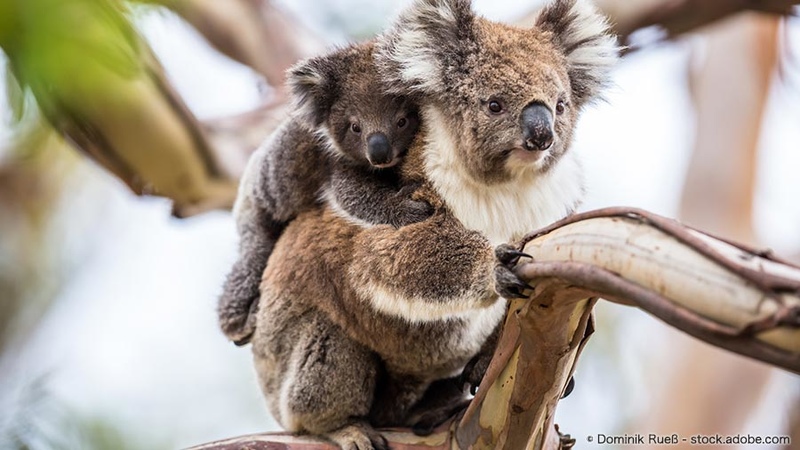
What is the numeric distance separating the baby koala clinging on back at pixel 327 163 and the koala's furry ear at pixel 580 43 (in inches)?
29.2

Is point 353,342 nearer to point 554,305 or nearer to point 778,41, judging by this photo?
point 554,305

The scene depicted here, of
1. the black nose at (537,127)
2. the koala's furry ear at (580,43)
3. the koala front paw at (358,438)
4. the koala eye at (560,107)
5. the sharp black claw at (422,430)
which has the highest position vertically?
the koala's furry ear at (580,43)

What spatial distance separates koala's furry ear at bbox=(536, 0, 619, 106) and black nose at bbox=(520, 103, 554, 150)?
56 centimetres

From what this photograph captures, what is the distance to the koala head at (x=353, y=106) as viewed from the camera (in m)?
3.66

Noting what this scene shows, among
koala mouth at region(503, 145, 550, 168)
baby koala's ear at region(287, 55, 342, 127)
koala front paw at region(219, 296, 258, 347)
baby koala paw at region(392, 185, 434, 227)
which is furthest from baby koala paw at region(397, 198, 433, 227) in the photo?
koala front paw at region(219, 296, 258, 347)

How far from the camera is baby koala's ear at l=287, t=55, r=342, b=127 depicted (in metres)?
3.92

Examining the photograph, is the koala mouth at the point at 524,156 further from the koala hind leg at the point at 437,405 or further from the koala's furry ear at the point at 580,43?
the koala hind leg at the point at 437,405

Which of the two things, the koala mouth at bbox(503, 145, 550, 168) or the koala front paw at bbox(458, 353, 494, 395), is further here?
the koala front paw at bbox(458, 353, 494, 395)

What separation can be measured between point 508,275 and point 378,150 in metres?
1.03

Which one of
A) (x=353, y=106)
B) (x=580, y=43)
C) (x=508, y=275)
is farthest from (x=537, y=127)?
(x=353, y=106)

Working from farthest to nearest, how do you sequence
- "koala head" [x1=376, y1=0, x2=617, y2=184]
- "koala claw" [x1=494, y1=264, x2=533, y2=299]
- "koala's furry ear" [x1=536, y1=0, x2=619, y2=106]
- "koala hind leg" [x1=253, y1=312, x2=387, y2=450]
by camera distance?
"koala hind leg" [x1=253, y1=312, x2=387, y2=450]
"koala's furry ear" [x1=536, y1=0, x2=619, y2=106]
"koala head" [x1=376, y1=0, x2=617, y2=184]
"koala claw" [x1=494, y1=264, x2=533, y2=299]

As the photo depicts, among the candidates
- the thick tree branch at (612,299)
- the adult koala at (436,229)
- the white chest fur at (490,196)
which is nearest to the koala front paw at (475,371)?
the adult koala at (436,229)

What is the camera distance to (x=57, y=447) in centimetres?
357

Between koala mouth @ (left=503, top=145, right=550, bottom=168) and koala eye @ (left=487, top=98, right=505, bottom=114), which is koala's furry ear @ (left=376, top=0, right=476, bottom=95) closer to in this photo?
koala eye @ (left=487, top=98, right=505, bottom=114)
